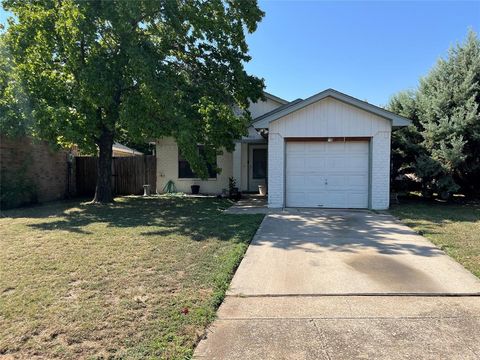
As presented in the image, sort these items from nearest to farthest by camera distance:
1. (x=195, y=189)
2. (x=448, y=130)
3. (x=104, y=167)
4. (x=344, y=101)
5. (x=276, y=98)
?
1. (x=344, y=101)
2. (x=448, y=130)
3. (x=104, y=167)
4. (x=195, y=189)
5. (x=276, y=98)

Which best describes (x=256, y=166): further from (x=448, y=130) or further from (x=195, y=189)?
(x=448, y=130)

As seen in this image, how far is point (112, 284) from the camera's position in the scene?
4.70 metres

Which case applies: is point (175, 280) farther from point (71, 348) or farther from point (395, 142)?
point (395, 142)

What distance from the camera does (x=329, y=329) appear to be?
3.55m

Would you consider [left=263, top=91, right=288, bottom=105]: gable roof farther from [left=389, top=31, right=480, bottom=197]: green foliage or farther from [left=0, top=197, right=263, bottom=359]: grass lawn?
[left=0, top=197, right=263, bottom=359]: grass lawn

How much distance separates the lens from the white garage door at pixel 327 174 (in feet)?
38.4

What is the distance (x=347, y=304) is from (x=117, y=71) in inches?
409

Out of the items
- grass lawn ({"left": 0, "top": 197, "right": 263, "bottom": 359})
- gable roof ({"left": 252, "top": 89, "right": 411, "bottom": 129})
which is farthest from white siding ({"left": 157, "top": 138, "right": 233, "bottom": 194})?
grass lawn ({"left": 0, "top": 197, "right": 263, "bottom": 359})

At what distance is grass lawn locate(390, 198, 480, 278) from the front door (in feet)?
22.8

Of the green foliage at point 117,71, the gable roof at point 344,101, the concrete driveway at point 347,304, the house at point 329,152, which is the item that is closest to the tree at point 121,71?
the green foliage at point 117,71

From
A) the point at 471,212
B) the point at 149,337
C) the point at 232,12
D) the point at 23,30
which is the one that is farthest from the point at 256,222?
the point at 23,30

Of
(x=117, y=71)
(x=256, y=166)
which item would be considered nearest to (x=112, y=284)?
(x=117, y=71)

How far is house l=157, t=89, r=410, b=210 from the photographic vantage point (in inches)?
446

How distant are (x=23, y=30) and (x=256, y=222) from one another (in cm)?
956
